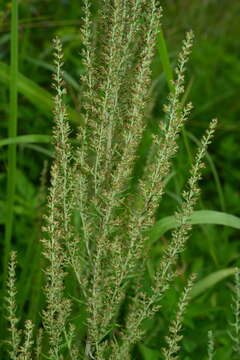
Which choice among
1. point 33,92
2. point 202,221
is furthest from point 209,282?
point 33,92

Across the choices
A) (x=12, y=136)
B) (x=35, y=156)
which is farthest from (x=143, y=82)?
(x=35, y=156)

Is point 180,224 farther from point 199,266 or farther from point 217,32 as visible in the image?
point 217,32

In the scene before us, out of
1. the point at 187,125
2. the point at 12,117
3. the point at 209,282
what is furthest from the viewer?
the point at 187,125

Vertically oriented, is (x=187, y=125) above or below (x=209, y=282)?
above

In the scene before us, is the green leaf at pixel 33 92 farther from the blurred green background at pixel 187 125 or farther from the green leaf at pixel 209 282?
the green leaf at pixel 209 282

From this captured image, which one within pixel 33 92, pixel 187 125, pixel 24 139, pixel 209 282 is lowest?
pixel 209 282

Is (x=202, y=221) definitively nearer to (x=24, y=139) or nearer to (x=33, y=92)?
(x=24, y=139)

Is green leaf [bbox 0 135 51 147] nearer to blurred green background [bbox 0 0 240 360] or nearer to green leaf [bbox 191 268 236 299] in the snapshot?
blurred green background [bbox 0 0 240 360]

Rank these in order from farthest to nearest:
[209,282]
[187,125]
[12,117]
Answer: [187,125]
[209,282]
[12,117]
